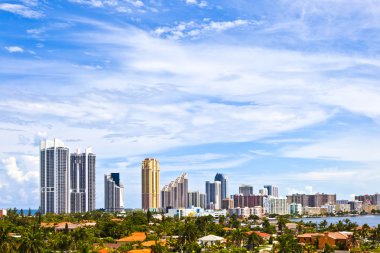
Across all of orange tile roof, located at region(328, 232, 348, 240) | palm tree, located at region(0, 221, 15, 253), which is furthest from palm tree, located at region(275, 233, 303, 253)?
palm tree, located at region(0, 221, 15, 253)

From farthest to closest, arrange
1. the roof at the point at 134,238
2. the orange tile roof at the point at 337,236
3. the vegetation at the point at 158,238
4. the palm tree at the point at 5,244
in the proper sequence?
the roof at the point at 134,238 < the orange tile roof at the point at 337,236 < the vegetation at the point at 158,238 < the palm tree at the point at 5,244

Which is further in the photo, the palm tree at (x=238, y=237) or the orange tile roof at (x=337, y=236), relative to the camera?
the orange tile roof at (x=337, y=236)

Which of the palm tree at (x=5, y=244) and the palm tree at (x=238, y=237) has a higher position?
the palm tree at (x=5, y=244)

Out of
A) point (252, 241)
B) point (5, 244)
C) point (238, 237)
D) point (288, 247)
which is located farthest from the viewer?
point (238, 237)

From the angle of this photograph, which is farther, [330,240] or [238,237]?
[330,240]

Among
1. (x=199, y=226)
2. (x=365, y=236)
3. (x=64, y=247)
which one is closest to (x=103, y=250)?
(x=64, y=247)

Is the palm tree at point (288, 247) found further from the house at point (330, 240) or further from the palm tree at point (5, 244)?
the palm tree at point (5, 244)

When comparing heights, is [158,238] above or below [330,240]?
above

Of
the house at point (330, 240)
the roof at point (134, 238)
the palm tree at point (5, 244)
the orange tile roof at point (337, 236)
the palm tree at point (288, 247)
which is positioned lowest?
the roof at point (134, 238)

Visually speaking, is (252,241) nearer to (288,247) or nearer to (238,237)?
(238,237)

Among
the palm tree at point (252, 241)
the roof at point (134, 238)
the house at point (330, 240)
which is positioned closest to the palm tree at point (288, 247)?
the palm tree at point (252, 241)

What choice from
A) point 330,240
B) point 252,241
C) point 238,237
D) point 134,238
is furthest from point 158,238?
point 330,240

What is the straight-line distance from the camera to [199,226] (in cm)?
10394

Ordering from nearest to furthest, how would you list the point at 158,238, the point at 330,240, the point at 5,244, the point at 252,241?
the point at 5,244 < the point at 252,241 < the point at 330,240 < the point at 158,238
